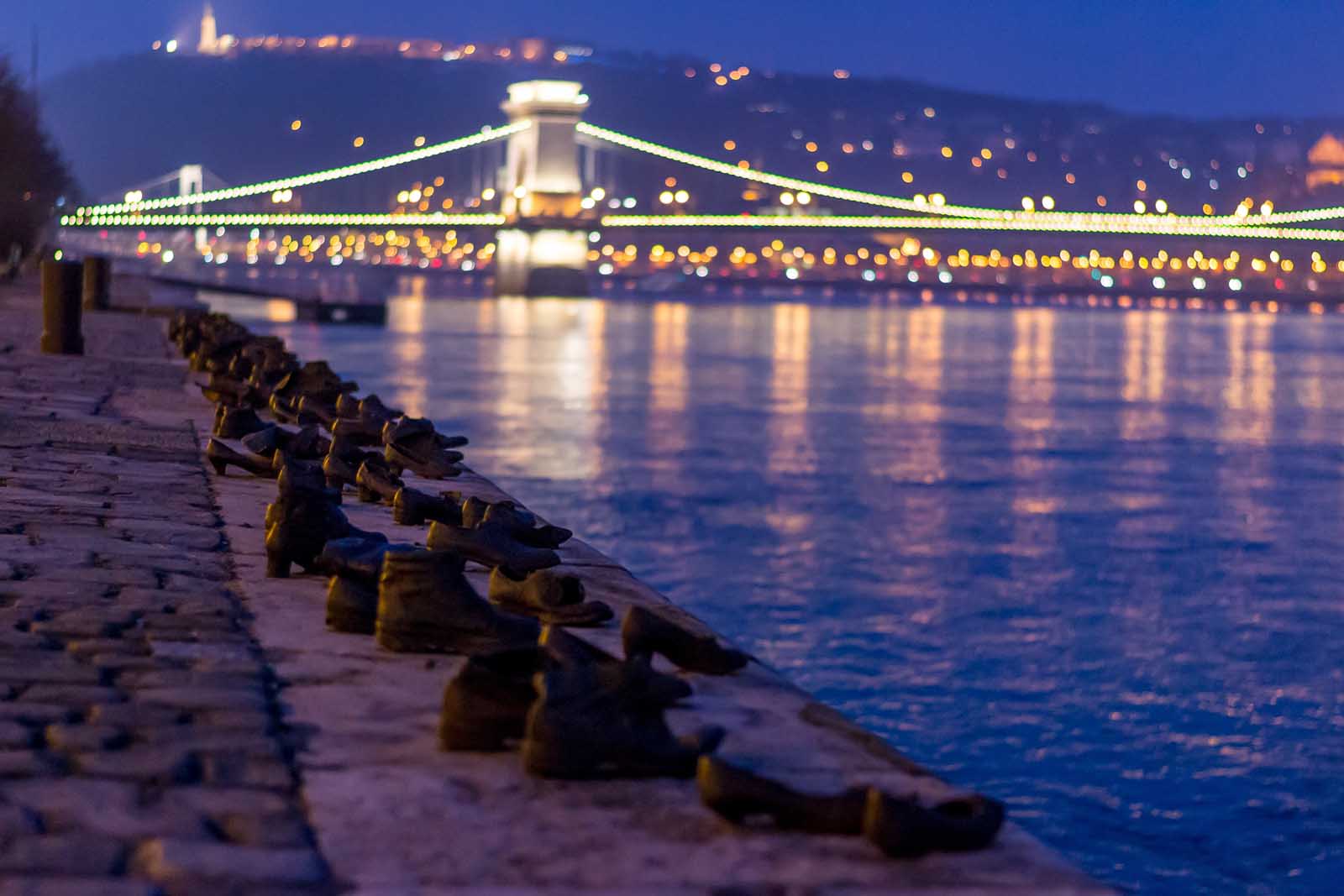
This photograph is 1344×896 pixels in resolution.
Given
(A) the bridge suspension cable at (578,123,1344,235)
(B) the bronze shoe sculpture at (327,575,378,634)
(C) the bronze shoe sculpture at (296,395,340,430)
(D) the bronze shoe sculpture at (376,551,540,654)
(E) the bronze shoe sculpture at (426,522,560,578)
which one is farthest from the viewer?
(A) the bridge suspension cable at (578,123,1344,235)

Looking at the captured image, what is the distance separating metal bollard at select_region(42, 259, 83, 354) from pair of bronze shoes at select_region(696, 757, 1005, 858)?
966cm

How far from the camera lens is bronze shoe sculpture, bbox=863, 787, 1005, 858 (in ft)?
7.71

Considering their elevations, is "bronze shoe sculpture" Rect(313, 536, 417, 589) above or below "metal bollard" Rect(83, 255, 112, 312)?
below

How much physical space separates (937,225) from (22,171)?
3617 centimetres

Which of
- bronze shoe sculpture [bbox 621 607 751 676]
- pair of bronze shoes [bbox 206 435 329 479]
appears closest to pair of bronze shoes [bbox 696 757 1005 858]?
bronze shoe sculpture [bbox 621 607 751 676]

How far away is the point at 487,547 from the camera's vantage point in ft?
14.4

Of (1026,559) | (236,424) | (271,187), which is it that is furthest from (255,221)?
(236,424)

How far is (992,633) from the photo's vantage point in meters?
8.02

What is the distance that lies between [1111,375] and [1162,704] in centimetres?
2924

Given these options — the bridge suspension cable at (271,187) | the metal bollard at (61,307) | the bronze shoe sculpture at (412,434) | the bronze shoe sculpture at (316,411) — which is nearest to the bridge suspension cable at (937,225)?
the bridge suspension cable at (271,187)

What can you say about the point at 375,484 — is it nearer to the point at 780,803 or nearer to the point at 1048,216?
the point at 780,803

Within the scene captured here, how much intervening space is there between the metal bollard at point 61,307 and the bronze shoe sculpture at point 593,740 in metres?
9.37

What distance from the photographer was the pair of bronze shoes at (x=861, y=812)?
2359 millimetres

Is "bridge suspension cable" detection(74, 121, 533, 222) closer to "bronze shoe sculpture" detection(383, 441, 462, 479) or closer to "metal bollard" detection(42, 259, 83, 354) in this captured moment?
"metal bollard" detection(42, 259, 83, 354)
